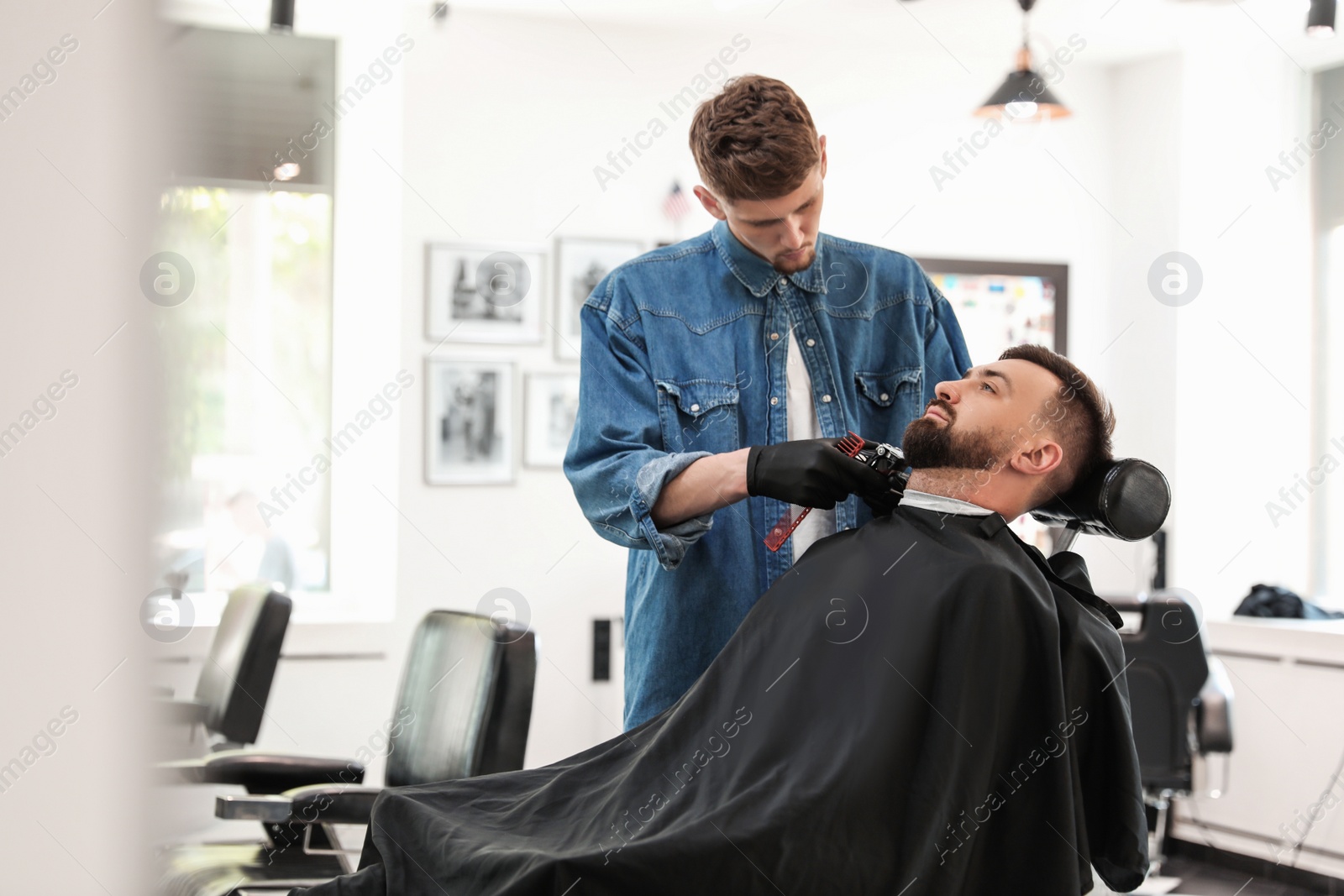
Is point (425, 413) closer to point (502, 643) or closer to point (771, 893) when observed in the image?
point (502, 643)

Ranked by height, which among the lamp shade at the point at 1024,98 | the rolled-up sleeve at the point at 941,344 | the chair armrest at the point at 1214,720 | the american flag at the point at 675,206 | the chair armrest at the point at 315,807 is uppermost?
the lamp shade at the point at 1024,98

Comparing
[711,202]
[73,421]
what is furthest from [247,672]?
[73,421]

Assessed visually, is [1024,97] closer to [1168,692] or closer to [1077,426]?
[1168,692]

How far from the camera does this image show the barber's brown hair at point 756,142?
139cm

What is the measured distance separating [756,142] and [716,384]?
333mm

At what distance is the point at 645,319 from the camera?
155 centimetres

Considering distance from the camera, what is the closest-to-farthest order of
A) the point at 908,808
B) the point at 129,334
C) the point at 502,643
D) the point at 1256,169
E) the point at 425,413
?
the point at 129,334
the point at 908,808
the point at 502,643
the point at 425,413
the point at 1256,169

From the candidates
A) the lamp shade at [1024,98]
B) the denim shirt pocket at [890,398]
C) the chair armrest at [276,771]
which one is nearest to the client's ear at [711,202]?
the denim shirt pocket at [890,398]

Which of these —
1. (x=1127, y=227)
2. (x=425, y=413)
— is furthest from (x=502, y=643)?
(x=1127, y=227)

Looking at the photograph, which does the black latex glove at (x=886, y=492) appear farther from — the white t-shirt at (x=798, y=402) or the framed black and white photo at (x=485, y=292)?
the framed black and white photo at (x=485, y=292)

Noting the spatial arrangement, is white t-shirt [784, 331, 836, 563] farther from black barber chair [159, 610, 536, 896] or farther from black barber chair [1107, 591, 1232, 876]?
black barber chair [1107, 591, 1232, 876]

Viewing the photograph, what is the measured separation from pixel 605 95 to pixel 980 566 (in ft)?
10.7

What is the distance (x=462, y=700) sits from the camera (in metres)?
2.22

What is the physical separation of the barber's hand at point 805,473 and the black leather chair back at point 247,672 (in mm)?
2047
